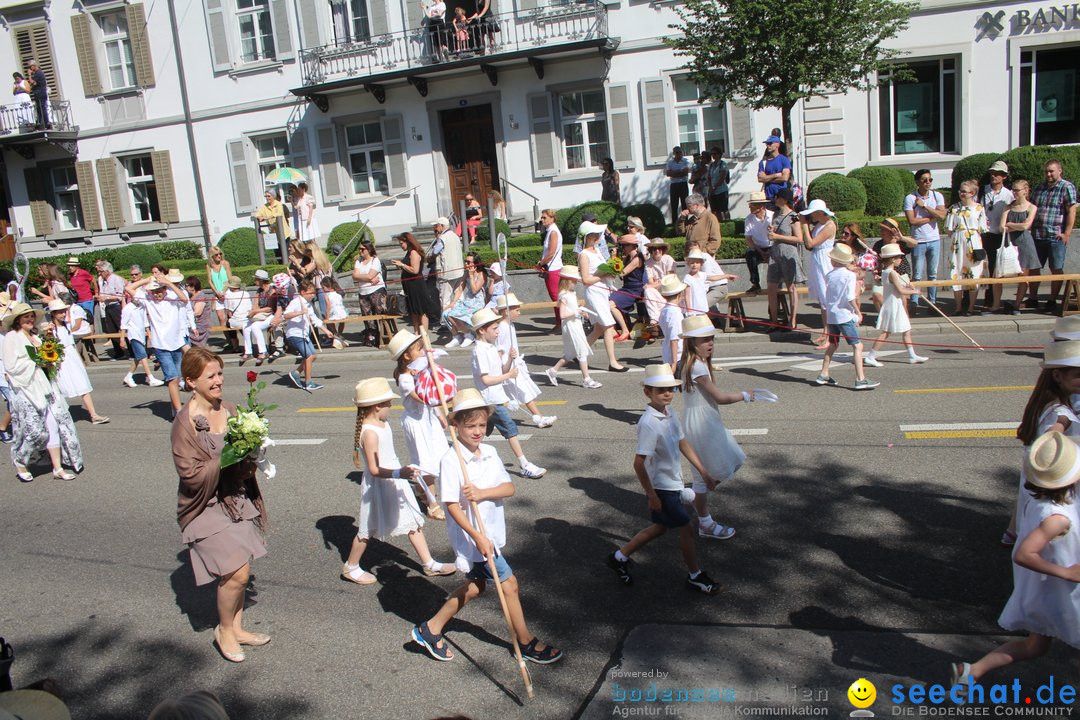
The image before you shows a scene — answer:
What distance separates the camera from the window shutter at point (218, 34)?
85.5 ft

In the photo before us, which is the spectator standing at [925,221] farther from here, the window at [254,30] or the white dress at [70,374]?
the window at [254,30]

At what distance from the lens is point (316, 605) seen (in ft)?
20.3

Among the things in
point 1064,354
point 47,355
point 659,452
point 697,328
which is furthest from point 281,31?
point 1064,354

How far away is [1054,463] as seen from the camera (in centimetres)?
402

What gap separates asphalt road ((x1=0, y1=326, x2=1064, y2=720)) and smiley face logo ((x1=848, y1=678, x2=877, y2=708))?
0.24 m

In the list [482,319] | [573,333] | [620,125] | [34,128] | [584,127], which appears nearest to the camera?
[482,319]

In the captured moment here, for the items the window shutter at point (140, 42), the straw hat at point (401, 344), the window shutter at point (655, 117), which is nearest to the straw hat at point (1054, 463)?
the straw hat at point (401, 344)

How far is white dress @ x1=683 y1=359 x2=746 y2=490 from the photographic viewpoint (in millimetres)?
6316

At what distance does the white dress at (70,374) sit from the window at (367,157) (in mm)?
15135

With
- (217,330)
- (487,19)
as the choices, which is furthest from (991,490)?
(487,19)

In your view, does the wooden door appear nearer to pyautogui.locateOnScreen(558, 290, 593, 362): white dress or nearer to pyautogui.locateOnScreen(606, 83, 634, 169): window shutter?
pyautogui.locateOnScreen(606, 83, 634, 169): window shutter

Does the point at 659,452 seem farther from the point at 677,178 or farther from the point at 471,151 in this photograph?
the point at 471,151

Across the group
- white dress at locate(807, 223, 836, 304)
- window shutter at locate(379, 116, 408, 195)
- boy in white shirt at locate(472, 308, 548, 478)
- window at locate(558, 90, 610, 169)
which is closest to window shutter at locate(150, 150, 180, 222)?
window shutter at locate(379, 116, 408, 195)

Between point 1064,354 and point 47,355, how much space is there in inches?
364
